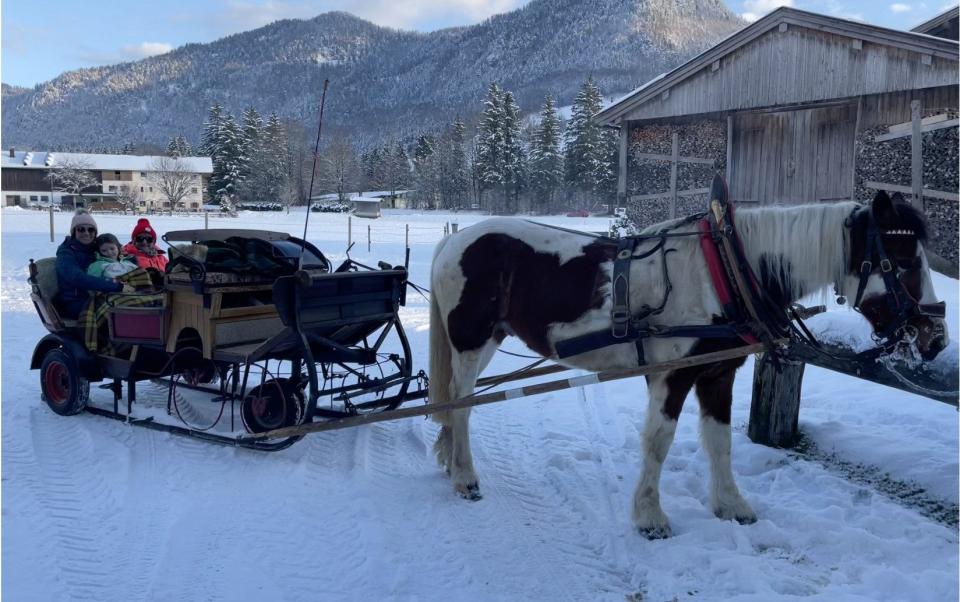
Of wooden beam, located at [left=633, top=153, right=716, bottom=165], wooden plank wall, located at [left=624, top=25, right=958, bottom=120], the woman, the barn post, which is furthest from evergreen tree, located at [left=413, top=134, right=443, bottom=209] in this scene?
the woman

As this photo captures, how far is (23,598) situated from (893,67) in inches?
554

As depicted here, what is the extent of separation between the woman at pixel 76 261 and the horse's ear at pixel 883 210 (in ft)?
19.0

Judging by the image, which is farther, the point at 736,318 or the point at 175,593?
the point at 736,318

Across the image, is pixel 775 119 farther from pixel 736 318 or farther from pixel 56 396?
pixel 56 396

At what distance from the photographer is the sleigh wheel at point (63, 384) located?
5.47 metres

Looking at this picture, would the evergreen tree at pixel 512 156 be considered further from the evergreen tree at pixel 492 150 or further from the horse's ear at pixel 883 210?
the horse's ear at pixel 883 210

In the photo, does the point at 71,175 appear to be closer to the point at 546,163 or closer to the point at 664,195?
the point at 546,163

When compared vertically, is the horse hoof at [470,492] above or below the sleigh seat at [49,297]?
below

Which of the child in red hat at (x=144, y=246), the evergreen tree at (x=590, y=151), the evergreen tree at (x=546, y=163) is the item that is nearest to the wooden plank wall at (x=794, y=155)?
the child in red hat at (x=144, y=246)

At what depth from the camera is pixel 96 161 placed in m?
74.7

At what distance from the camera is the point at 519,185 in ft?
184

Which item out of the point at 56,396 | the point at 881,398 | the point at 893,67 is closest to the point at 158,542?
the point at 56,396

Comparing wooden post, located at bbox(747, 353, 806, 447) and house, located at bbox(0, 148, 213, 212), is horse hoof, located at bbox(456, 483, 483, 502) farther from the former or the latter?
house, located at bbox(0, 148, 213, 212)

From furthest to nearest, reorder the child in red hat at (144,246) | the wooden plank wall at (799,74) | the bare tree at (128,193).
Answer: the bare tree at (128,193), the wooden plank wall at (799,74), the child in red hat at (144,246)
